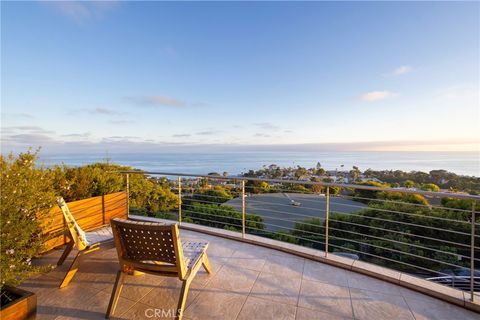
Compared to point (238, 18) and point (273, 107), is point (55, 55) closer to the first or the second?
point (238, 18)

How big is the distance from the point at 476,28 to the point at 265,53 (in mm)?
5414

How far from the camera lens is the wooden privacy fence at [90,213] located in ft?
9.83

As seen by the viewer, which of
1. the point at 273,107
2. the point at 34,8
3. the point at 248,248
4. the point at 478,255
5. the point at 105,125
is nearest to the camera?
the point at 248,248

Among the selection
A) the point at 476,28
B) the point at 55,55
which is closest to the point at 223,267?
the point at 55,55

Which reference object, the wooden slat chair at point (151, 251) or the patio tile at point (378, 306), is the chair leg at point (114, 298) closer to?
the wooden slat chair at point (151, 251)

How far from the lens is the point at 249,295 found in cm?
219

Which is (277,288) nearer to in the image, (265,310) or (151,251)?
(265,310)

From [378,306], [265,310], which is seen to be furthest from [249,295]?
[378,306]

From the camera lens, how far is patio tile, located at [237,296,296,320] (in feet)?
6.22

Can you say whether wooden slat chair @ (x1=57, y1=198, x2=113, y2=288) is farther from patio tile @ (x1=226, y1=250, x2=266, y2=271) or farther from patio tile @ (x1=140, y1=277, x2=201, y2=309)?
patio tile @ (x1=226, y1=250, x2=266, y2=271)

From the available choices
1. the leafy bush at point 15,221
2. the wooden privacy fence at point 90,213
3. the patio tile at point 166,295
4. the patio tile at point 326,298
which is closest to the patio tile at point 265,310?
the patio tile at point 326,298

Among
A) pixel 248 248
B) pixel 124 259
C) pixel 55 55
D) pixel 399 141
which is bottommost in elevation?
pixel 248 248

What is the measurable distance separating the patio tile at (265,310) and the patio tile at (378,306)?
569 millimetres

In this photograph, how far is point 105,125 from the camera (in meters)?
12.3
